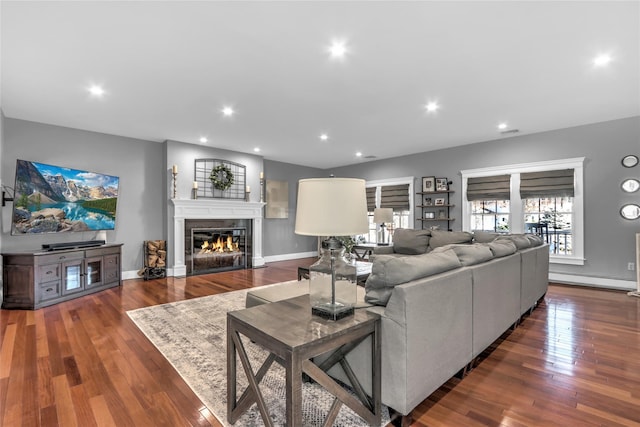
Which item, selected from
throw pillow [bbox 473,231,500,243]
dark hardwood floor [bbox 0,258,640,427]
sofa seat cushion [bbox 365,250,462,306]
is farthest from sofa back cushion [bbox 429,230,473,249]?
sofa seat cushion [bbox 365,250,462,306]

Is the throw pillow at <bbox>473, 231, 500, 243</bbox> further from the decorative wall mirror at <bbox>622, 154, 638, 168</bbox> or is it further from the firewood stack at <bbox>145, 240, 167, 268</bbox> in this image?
the firewood stack at <bbox>145, 240, 167, 268</bbox>

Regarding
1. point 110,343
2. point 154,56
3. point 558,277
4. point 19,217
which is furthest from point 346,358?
point 558,277

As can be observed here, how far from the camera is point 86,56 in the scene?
9.34 feet

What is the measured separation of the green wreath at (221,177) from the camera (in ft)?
20.9

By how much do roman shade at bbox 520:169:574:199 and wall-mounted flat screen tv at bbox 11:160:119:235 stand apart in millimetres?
7335

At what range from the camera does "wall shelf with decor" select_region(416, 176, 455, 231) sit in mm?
6652

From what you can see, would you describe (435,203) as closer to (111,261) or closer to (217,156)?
(217,156)

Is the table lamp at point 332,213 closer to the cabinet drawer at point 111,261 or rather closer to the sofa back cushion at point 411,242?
the sofa back cushion at point 411,242

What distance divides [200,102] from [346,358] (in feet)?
11.8

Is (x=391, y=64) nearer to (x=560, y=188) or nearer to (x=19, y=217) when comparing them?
(x=560, y=188)

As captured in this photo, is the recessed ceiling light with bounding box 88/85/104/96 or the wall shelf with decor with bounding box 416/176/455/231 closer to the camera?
the recessed ceiling light with bounding box 88/85/104/96

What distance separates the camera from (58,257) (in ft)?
13.7

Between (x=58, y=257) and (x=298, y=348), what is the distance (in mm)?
4522

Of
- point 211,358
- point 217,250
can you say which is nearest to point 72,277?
point 217,250
